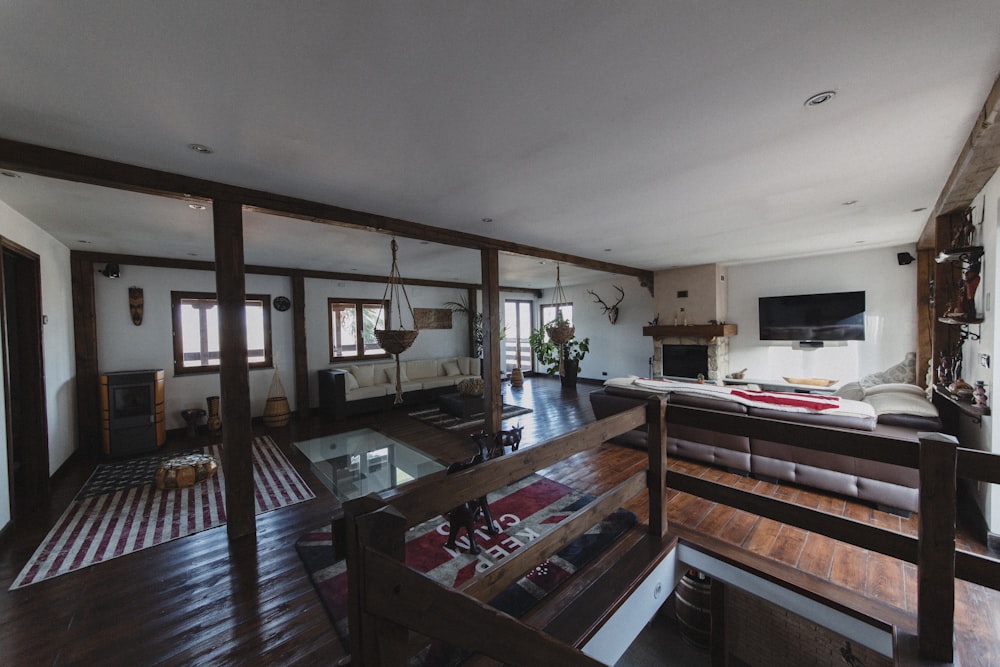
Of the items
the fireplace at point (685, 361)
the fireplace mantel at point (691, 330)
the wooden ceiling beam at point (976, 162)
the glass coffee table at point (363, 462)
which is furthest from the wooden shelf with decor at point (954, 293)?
the glass coffee table at point (363, 462)

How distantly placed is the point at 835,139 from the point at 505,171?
6.21 feet

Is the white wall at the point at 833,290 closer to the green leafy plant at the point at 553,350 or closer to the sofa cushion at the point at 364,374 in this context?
the green leafy plant at the point at 553,350

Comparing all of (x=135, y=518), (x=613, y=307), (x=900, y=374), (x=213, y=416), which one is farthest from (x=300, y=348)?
(x=900, y=374)

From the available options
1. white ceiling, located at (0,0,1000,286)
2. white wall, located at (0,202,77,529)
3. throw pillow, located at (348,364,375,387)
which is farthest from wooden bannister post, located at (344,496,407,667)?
throw pillow, located at (348,364,375,387)

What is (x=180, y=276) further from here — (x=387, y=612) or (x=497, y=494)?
(x=387, y=612)

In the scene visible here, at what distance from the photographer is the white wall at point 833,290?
5438mm

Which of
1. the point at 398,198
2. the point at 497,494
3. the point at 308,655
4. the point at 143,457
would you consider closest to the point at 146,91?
the point at 398,198

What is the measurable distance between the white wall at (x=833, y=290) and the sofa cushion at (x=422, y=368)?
5.84m

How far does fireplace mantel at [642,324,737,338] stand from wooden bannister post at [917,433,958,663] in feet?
18.8

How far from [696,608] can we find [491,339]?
11.1 feet

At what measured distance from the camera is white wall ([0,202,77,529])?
11.0 ft

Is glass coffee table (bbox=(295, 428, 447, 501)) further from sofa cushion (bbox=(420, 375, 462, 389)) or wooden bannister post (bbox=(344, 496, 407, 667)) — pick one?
wooden bannister post (bbox=(344, 496, 407, 667))

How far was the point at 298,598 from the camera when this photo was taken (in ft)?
6.95

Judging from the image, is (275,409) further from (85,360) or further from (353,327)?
(85,360)
